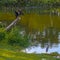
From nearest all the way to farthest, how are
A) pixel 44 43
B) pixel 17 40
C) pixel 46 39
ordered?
pixel 17 40, pixel 44 43, pixel 46 39

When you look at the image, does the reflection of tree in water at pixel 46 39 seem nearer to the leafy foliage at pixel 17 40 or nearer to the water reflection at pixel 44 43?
the water reflection at pixel 44 43

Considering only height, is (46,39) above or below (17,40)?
above

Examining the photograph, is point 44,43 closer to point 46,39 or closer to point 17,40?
point 46,39

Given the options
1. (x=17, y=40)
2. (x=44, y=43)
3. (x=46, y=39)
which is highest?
(x=46, y=39)

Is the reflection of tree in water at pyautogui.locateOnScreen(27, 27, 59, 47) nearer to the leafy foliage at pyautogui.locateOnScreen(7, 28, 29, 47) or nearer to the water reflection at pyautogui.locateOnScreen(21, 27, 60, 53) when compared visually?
the water reflection at pyautogui.locateOnScreen(21, 27, 60, 53)

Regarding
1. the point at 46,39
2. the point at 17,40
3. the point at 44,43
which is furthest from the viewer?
the point at 46,39

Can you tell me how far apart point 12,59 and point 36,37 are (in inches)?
756

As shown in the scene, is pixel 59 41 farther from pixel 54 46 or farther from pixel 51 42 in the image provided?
pixel 54 46

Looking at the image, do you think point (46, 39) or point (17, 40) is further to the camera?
point (46, 39)

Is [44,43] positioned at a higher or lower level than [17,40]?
higher

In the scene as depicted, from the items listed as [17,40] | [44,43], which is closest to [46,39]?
[44,43]

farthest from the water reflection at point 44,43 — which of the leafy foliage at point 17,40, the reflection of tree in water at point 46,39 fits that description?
the leafy foliage at point 17,40

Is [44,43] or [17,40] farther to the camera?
[44,43]

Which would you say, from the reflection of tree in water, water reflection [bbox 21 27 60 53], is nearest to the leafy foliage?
water reflection [bbox 21 27 60 53]
